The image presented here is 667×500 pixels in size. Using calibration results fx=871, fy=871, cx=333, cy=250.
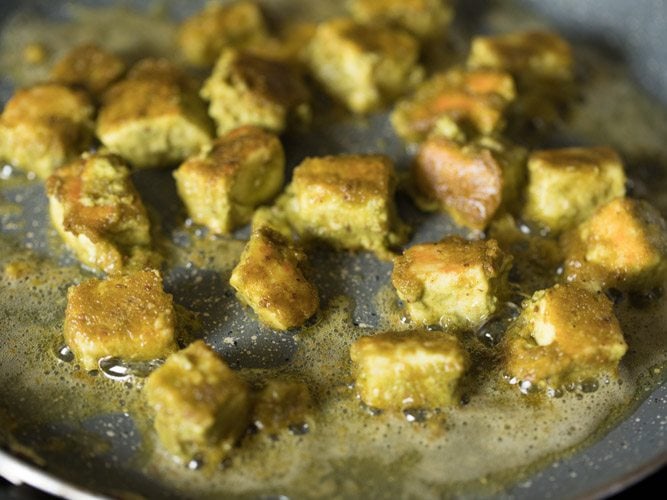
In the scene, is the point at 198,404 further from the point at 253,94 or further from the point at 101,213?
the point at 253,94

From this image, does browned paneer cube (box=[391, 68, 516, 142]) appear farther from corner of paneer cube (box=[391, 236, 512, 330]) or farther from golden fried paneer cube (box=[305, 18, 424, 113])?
corner of paneer cube (box=[391, 236, 512, 330])

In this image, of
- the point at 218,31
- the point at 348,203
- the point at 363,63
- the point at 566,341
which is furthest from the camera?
the point at 218,31

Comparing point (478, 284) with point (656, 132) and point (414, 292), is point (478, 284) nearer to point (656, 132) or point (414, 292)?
point (414, 292)

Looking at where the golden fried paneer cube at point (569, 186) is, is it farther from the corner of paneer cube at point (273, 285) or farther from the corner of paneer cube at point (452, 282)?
the corner of paneer cube at point (273, 285)

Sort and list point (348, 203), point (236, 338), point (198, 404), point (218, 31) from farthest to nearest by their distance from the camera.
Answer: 1. point (218, 31)
2. point (348, 203)
3. point (236, 338)
4. point (198, 404)

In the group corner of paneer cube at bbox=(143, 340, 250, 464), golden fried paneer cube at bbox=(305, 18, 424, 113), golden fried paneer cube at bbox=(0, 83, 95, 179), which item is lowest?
golden fried paneer cube at bbox=(0, 83, 95, 179)

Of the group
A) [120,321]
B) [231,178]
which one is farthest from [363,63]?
[120,321]

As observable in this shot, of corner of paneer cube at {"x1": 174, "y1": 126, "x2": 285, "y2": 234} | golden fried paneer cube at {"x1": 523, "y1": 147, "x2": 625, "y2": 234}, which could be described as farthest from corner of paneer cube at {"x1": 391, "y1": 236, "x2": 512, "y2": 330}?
corner of paneer cube at {"x1": 174, "y1": 126, "x2": 285, "y2": 234}
